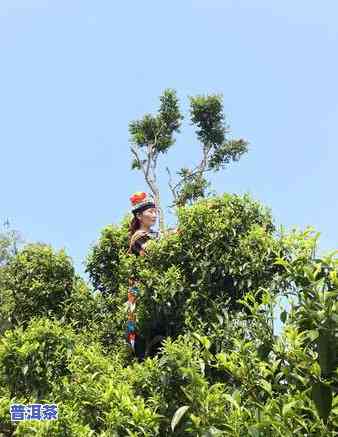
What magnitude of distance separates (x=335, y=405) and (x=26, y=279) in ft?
16.1

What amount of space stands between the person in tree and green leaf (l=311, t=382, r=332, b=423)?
336cm

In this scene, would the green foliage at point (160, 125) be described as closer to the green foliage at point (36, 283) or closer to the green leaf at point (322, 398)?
the green foliage at point (36, 283)

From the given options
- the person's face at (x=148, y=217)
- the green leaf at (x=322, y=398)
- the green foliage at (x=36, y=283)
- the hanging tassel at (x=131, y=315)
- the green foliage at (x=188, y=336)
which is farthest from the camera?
the green foliage at (x=36, y=283)

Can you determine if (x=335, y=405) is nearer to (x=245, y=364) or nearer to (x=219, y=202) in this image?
(x=245, y=364)

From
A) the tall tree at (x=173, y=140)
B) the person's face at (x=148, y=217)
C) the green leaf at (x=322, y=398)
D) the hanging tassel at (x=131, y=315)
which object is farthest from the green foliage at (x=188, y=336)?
the tall tree at (x=173, y=140)

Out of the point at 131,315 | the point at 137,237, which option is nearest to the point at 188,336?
the point at 131,315

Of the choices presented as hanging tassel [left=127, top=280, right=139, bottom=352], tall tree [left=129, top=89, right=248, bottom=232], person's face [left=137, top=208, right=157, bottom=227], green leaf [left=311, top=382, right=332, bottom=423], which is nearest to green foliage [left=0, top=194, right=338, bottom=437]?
green leaf [left=311, top=382, right=332, bottom=423]

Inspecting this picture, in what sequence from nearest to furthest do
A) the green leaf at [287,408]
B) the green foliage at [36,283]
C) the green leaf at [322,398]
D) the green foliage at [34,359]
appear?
1. the green leaf at [322,398]
2. the green leaf at [287,408]
3. the green foliage at [34,359]
4. the green foliage at [36,283]

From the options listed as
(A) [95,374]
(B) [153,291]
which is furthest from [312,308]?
(B) [153,291]

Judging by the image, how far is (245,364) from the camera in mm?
3109

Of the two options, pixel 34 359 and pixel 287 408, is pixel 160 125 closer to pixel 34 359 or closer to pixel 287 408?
pixel 34 359

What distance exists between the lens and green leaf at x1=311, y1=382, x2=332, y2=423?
227 cm

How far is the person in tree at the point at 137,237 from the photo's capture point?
5783 millimetres
